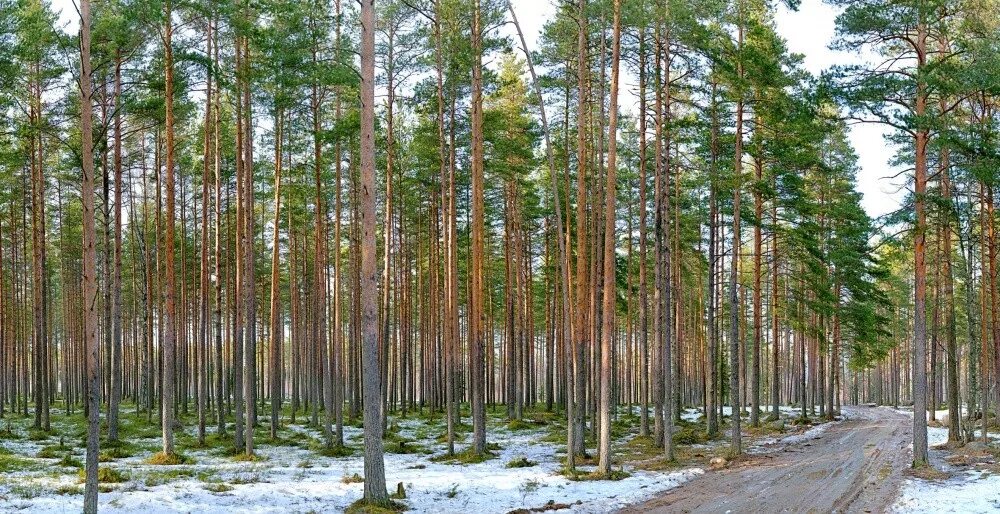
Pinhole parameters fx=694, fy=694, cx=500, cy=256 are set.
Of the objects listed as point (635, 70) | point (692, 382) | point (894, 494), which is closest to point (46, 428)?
point (635, 70)

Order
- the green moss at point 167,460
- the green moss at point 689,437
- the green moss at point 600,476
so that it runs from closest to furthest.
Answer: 1. the green moss at point 600,476
2. the green moss at point 167,460
3. the green moss at point 689,437

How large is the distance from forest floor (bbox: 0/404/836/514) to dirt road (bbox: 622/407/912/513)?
74 centimetres

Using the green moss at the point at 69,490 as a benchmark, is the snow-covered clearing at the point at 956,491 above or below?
below

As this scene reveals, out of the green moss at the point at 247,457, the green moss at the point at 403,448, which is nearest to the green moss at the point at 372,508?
the green moss at the point at 247,457

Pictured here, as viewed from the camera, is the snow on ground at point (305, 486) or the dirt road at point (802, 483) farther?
the dirt road at point (802, 483)

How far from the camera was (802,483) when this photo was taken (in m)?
14.4

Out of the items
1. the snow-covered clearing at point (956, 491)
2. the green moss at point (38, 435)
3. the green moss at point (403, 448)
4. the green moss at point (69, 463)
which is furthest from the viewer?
the green moss at point (38, 435)

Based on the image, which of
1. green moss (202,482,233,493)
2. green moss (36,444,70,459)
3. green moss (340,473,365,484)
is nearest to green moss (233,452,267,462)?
green moss (36,444,70,459)

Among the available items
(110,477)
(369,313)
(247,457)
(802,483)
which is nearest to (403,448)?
(247,457)

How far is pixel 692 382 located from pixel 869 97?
42.0m

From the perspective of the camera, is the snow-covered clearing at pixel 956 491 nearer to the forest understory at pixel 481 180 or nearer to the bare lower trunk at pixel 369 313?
the forest understory at pixel 481 180

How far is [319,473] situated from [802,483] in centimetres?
1030

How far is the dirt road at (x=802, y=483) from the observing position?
39.3 feet

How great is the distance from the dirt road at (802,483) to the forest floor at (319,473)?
29.2 inches
